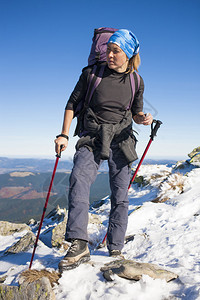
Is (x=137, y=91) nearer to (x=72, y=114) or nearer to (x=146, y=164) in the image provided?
(x=72, y=114)

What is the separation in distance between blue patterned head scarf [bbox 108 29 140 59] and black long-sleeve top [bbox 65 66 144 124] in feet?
1.20

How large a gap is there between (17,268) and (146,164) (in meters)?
9.73

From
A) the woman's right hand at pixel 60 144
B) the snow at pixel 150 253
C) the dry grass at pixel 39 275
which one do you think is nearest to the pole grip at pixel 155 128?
the woman's right hand at pixel 60 144

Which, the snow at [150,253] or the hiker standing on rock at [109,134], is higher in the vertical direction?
the hiker standing on rock at [109,134]

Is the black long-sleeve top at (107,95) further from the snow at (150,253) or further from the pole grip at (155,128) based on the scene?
the snow at (150,253)

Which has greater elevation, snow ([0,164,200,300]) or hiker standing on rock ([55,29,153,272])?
hiker standing on rock ([55,29,153,272])

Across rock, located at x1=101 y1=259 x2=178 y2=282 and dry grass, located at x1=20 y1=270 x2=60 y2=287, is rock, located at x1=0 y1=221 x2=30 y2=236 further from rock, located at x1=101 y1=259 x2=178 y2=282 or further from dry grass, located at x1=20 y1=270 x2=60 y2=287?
rock, located at x1=101 y1=259 x2=178 y2=282

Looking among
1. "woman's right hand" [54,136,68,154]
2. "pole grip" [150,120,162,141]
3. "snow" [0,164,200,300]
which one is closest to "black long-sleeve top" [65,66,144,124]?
"woman's right hand" [54,136,68,154]

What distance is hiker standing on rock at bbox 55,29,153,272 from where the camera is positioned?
286 cm

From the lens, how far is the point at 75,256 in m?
2.62

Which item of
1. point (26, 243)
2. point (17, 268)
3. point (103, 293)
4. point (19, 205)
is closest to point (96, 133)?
point (103, 293)

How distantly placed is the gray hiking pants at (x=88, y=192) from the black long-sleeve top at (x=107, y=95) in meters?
0.60

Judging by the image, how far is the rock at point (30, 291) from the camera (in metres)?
2.10

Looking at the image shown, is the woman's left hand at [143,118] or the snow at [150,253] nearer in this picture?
the snow at [150,253]
